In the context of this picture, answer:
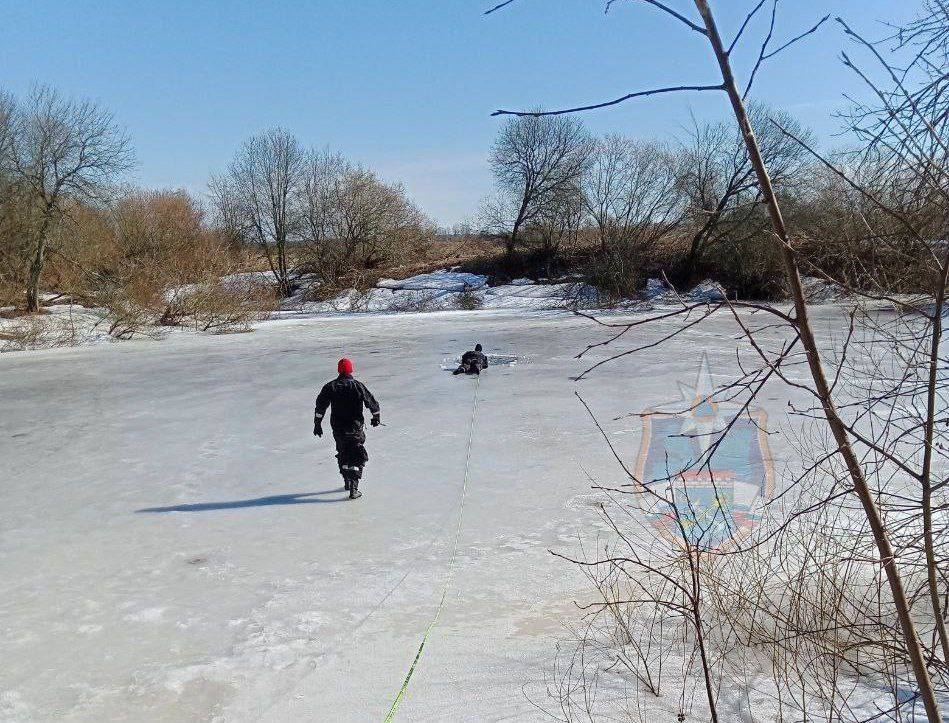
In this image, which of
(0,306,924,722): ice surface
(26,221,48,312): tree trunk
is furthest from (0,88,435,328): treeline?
(0,306,924,722): ice surface

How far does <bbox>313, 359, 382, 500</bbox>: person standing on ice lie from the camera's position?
8109mm

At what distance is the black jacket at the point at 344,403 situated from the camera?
818 centimetres

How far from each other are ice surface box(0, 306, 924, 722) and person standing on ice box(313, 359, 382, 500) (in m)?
0.31

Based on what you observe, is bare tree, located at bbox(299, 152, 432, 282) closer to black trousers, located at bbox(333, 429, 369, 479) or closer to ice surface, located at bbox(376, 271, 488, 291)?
ice surface, located at bbox(376, 271, 488, 291)

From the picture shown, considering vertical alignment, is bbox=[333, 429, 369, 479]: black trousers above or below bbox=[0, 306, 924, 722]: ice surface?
above

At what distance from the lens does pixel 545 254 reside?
45.0 metres

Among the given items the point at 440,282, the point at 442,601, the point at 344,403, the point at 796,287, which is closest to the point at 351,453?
the point at 344,403

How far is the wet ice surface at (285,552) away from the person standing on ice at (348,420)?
30 cm

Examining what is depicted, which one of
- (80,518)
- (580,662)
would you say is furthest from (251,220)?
(580,662)

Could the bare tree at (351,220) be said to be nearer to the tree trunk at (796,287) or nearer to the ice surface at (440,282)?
the ice surface at (440,282)

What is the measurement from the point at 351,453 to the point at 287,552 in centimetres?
158

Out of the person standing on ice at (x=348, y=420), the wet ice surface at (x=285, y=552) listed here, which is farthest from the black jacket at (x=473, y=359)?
the person standing on ice at (x=348, y=420)

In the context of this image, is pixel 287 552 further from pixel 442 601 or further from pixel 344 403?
pixel 344 403

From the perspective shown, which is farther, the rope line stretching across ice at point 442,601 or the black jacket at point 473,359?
the black jacket at point 473,359
